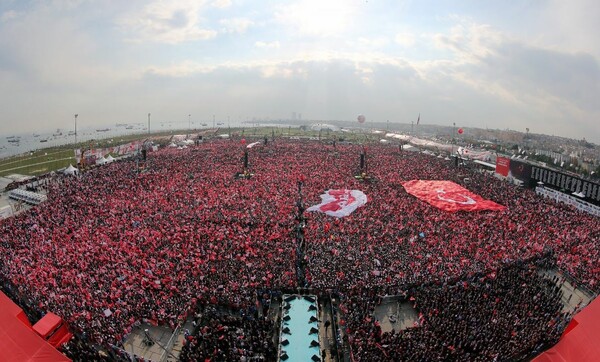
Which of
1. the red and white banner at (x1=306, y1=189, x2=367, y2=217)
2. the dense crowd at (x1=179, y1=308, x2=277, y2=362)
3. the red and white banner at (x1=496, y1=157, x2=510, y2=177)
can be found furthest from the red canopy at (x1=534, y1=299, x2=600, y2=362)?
the red and white banner at (x1=496, y1=157, x2=510, y2=177)

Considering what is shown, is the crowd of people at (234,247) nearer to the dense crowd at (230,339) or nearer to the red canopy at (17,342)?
the dense crowd at (230,339)

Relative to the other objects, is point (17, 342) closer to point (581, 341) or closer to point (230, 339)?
point (230, 339)

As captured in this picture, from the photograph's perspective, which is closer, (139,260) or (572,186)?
(139,260)

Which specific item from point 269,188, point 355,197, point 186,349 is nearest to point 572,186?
point 355,197

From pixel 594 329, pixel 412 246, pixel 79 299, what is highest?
pixel 594 329

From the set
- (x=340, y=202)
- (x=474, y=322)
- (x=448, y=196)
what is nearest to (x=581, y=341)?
(x=474, y=322)

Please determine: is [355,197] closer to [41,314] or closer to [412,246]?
[412,246]

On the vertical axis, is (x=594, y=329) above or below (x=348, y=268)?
above

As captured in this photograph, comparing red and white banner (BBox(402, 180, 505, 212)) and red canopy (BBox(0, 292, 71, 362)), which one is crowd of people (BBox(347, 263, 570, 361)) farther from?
red and white banner (BBox(402, 180, 505, 212))
